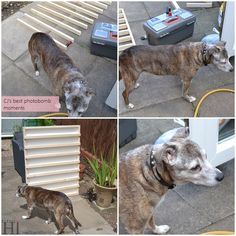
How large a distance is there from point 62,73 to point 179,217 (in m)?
0.88

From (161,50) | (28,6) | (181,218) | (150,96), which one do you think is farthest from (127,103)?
(28,6)

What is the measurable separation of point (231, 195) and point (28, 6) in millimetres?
1434

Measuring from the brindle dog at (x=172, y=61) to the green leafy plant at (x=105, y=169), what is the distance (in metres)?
0.29

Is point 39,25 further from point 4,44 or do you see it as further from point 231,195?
point 231,195

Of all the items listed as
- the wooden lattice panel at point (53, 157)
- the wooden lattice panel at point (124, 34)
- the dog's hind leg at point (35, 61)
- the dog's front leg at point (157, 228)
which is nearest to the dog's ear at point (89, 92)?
the wooden lattice panel at point (53, 157)

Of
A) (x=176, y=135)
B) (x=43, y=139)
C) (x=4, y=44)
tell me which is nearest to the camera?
(x=176, y=135)

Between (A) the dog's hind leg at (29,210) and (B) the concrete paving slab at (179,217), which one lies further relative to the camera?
(B) the concrete paving slab at (179,217)

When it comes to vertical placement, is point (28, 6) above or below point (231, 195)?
above

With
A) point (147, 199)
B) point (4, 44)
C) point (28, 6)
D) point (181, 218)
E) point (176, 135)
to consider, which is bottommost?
point (181, 218)

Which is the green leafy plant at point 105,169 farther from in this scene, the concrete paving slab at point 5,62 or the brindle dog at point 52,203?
the concrete paving slab at point 5,62

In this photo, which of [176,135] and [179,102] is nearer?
[176,135]

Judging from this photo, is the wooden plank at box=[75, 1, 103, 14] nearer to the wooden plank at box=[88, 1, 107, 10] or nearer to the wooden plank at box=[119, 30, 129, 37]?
the wooden plank at box=[88, 1, 107, 10]

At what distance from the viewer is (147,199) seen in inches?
73.2

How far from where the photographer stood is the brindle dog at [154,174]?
172cm
